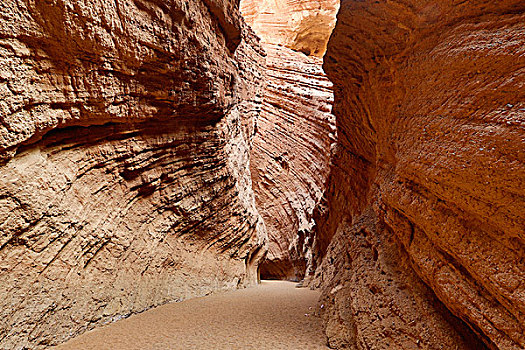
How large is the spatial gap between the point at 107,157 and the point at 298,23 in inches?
585

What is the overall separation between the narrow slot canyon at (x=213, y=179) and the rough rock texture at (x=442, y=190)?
2 cm

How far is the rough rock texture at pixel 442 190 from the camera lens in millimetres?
2141

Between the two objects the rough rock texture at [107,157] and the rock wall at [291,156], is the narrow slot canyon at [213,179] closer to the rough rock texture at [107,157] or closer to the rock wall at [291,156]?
the rough rock texture at [107,157]

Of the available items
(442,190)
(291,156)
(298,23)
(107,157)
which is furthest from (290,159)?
(442,190)

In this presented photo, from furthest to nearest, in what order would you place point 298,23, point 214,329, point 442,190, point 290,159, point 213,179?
point 298,23
point 290,159
point 213,179
point 214,329
point 442,190

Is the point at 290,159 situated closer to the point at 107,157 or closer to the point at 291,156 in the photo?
the point at 291,156

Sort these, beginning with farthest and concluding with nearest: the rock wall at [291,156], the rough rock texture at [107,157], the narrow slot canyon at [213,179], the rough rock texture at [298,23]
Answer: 1. the rough rock texture at [298,23]
2. the rock wall at [291,156]
3. the rough rock texture at [107,157]
4. the narrow slot canyon at [213,179]

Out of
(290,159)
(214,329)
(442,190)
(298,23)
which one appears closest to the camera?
(442,190)

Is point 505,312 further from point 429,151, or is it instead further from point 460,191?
point 429,151

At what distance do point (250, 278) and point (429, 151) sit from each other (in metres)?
7.10

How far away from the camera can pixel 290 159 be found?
13977mm

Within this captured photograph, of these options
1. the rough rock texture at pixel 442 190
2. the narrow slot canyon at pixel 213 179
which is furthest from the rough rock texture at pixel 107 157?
the rough rock texture at pixel 442 190

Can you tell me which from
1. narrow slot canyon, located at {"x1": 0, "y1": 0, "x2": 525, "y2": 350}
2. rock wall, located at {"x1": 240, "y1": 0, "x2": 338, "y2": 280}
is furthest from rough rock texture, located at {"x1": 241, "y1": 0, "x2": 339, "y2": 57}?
narrow slot canyon, located at {"x1": 0, "y1": 0, "x2": 525, "y2": 350}

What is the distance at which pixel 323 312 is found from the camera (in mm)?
4453
